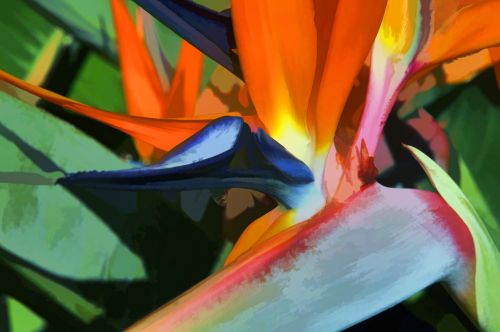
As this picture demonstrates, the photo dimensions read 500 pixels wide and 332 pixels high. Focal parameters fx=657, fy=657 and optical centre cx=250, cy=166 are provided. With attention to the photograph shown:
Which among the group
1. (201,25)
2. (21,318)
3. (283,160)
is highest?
(201,25)

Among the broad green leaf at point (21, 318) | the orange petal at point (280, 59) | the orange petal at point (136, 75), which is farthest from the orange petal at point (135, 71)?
the broad green leaf at point (21, 318)

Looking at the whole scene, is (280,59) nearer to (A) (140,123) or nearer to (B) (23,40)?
(A) (140,123)

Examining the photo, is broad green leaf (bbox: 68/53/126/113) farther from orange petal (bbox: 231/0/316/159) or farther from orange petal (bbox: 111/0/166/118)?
orange petal (bbox: 231/0/316/159)

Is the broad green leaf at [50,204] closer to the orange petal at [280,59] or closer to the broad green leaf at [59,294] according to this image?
the broad green leaf at [59,294]

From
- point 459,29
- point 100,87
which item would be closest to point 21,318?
point 100,87

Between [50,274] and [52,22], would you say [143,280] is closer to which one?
[50,274]

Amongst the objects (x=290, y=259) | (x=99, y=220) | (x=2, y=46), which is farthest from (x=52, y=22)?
(x=290, y=259)

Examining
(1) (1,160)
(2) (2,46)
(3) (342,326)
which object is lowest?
(3) (342,326)
